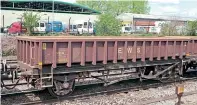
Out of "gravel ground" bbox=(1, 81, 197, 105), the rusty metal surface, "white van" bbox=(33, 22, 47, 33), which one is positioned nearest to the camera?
the rusty metal surface

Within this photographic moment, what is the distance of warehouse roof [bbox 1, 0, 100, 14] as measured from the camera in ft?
190

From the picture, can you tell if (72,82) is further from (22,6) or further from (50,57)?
(22,6)

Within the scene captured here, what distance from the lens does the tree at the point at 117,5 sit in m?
89.6

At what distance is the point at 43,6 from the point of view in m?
63.2

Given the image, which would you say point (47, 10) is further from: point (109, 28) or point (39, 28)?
point (109, 28)

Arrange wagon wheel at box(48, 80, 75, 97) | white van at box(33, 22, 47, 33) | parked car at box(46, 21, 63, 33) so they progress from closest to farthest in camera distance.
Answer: wagon wheel at box(48, 80, 75, 97)
white van at box(33, 22, 47, 33)
parked car at box(46, 21, 63, 33)

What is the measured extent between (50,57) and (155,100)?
157 inches

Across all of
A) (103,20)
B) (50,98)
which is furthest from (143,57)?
(103,20)

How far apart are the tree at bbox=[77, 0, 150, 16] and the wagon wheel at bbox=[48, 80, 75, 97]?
2853 inches

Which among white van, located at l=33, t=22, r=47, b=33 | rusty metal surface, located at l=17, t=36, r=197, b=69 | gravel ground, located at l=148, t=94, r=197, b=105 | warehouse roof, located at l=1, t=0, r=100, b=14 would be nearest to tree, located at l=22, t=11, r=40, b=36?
white van, located at l=33, t=22, r=47, b=33

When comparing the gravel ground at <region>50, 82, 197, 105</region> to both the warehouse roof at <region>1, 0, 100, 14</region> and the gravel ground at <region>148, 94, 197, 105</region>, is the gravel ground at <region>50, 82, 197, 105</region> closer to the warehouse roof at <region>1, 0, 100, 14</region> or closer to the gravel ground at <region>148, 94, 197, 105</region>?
the gravel ground at <region>148, 94, 197, 105</region>

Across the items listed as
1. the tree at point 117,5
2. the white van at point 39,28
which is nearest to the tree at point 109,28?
the white van at point 39,28

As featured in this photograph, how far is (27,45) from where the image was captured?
988cm

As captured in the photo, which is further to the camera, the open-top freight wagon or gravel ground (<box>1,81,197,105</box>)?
gravel ground (<box>1,81,197,105</box>)
